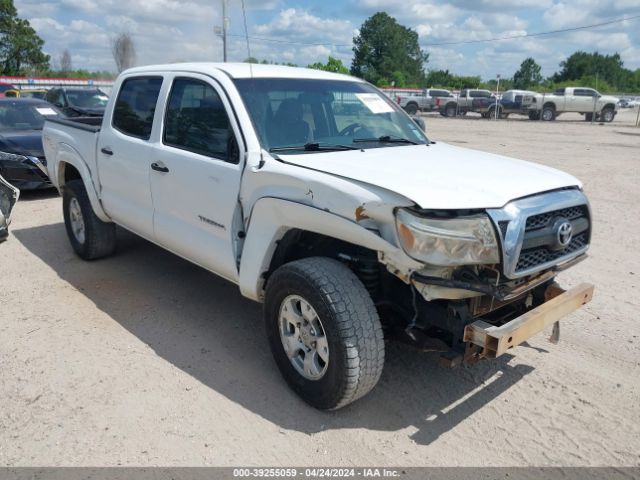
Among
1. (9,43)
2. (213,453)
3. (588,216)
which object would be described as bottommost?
(213,453)

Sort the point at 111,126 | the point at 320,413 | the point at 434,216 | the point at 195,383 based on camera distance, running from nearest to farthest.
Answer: the point at 434,216 → the point at 320,413 → the point at 195,383 → the point at 111,126

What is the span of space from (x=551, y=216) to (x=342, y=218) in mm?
1214

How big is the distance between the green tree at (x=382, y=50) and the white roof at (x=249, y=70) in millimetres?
83972

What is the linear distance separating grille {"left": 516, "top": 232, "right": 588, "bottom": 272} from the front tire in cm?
85

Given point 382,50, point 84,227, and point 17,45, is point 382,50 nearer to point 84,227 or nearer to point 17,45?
point 17,45

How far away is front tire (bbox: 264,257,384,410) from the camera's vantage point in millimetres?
3059

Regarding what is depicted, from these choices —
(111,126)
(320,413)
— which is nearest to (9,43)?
(111,126)

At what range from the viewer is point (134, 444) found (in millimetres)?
3094

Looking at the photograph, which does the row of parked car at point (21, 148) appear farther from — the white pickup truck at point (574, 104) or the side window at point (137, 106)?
the white pickup truck at point (574, 104)

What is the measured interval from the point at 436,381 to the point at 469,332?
2.76 ft

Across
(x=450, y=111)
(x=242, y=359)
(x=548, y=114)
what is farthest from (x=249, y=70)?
(x=450, y=111)

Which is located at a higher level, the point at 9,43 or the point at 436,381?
the point at 9,43

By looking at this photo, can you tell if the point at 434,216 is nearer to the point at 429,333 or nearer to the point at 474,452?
the point at 429,333

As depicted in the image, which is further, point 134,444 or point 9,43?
point 9,43
